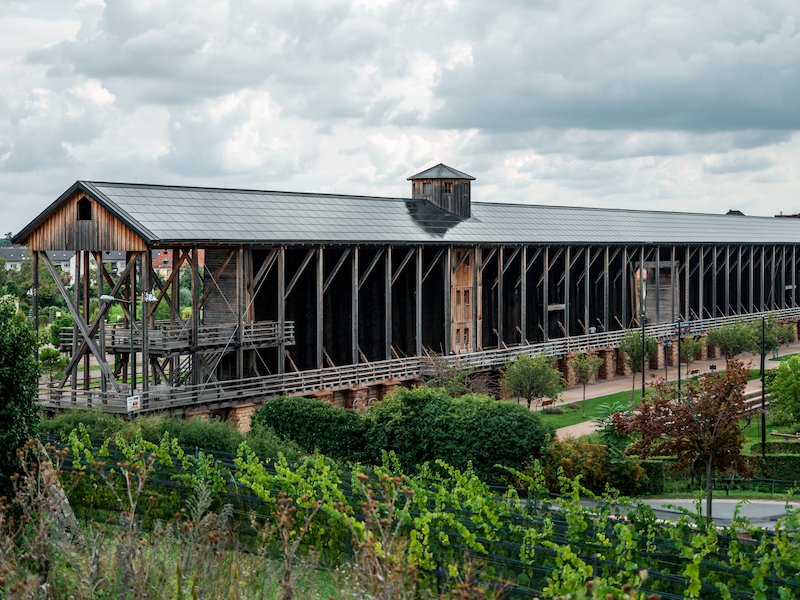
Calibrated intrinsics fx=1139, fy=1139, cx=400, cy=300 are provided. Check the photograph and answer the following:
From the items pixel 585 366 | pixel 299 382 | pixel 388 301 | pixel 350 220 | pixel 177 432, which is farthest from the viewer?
pixel 585 366

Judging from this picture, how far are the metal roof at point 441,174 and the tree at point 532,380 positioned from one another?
14489mm

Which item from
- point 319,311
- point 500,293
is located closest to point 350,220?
point 319,311

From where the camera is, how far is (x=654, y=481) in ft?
129

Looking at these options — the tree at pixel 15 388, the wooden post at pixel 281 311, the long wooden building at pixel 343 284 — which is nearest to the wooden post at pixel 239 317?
the long wooden building at pixel 343 284

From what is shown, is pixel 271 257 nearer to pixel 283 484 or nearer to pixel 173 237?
pixel 173 237

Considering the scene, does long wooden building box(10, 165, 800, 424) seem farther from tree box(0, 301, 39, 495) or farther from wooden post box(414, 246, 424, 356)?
tree box(0, 301, 39, 495)

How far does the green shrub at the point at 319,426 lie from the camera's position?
38.6 meters

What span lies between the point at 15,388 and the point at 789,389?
3283cm

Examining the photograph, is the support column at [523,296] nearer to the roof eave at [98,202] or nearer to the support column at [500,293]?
the support column at [500,293]

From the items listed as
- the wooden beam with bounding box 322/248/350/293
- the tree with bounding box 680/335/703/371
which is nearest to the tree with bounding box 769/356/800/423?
the wooden beam with bounding box 322/248/350/293

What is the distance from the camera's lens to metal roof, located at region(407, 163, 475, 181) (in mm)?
65588

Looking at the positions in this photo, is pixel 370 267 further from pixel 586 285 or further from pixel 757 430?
pixel 586 285

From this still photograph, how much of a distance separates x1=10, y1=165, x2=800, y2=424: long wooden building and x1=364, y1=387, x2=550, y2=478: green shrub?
8.82 meters

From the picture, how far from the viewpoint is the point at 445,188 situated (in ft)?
215
